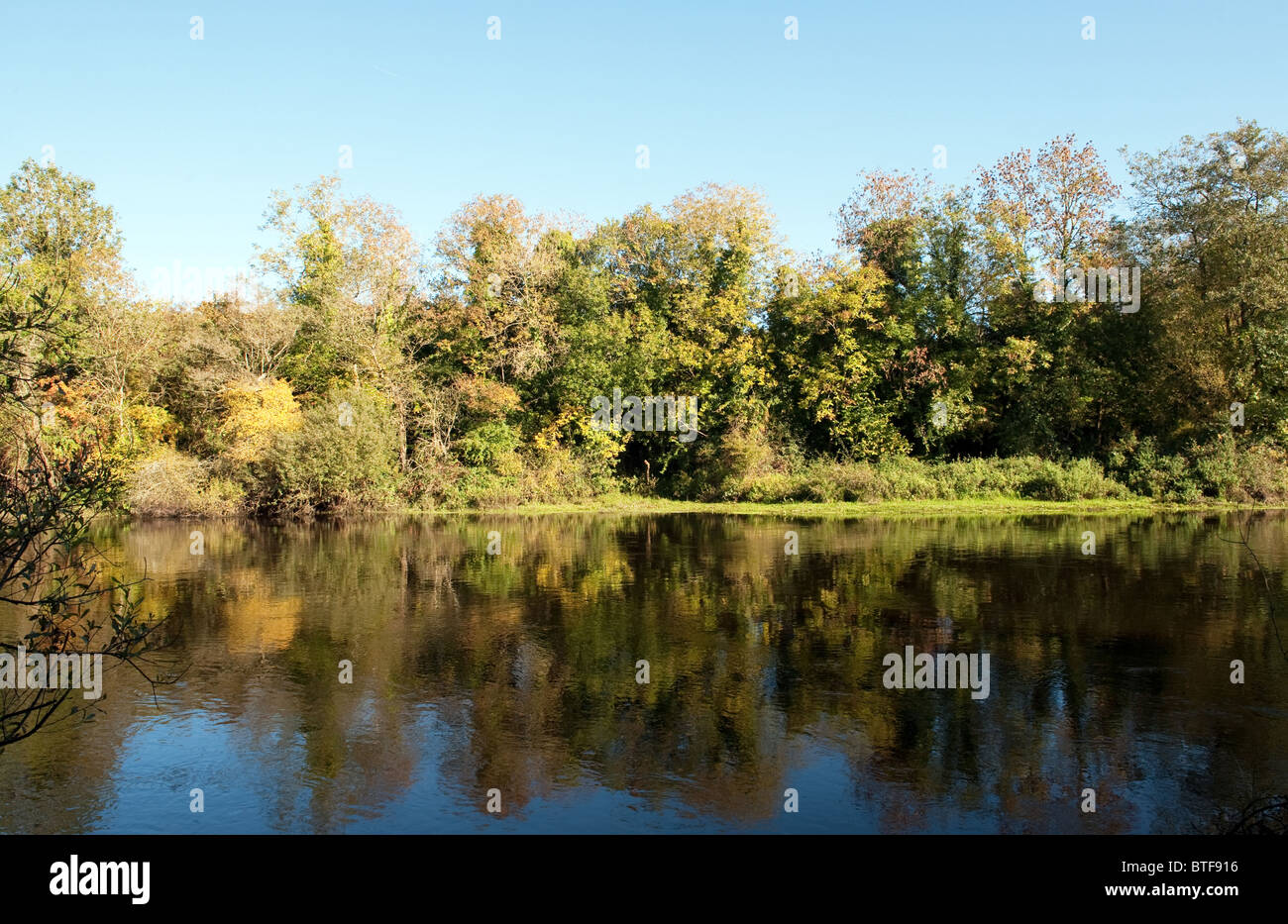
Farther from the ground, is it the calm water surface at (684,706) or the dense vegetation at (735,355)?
the dense vegetation at (735,355)

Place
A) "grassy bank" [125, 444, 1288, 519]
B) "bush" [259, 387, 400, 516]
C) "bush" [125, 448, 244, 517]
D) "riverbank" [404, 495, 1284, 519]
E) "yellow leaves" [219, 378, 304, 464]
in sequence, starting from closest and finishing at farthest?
"riverbank" [404, 495, 1284, 519] → "bush" [125, 448, 244, 517] → "grassy bank" [125, 444, 1288, 519] → "bush" [259, 387, 400, 516] → "yellow leaves" [219, 378, 304, 464]

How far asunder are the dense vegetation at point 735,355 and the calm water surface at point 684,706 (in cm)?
1511

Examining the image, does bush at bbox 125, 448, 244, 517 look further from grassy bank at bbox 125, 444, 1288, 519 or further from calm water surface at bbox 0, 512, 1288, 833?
calm water surface at bbox 0, 512, 1288, 833

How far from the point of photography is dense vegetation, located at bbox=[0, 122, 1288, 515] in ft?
114

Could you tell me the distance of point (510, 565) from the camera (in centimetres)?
2205

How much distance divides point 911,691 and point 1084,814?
361cm

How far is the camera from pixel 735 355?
132 feet

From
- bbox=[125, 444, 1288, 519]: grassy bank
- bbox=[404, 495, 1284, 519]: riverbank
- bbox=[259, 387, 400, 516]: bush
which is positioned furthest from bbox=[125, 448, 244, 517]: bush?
bbox=[404, 495, 1284, 519]: riverbank

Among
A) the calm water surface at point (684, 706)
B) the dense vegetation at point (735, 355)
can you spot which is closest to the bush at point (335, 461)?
the dense vegetation at point (735, 355)

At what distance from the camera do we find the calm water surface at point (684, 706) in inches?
320

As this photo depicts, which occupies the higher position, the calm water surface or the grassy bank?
the grassy bank

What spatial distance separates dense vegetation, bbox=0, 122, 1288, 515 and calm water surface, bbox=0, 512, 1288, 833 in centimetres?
1511

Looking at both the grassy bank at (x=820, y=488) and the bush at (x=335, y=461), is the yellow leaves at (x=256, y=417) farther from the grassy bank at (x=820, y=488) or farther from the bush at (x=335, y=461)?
the grassy bank at (x=820, y=488)
